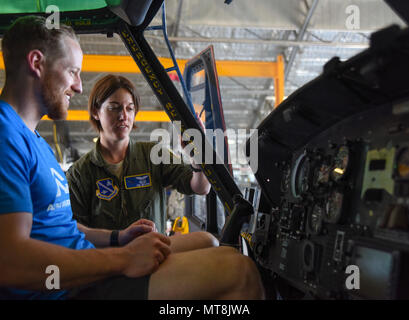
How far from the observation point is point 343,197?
121cm

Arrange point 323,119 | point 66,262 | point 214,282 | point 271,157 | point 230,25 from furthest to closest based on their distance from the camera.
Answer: point 230,25 < point 271,157 < point 323,119 < point 214,282 < point 66,262

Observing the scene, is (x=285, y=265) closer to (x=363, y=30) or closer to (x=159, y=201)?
(x=159, y=201)

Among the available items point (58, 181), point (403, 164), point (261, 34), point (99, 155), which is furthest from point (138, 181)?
point (261, 34)

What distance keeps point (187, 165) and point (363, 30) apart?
5.79 metres

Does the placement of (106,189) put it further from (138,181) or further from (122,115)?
(122,115)

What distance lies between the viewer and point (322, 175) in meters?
1.38

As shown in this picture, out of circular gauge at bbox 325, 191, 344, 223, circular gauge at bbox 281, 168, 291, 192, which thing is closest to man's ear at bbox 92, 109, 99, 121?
circular gauge at bbox 281, 168, 291, 192

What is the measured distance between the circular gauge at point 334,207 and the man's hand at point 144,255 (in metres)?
0.62

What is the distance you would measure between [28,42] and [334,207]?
1.22 m

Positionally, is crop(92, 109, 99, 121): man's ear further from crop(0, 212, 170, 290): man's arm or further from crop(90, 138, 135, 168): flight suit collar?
crop(0, 212, 170, 290): man's arm

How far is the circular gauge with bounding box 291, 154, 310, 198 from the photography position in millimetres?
1512

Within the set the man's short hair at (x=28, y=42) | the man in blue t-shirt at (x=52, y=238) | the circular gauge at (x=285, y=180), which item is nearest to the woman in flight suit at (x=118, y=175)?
the circular gauge at (x=285, y=180)
